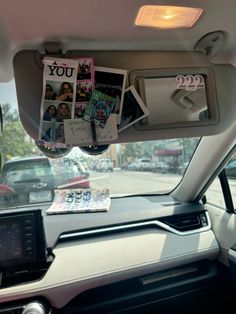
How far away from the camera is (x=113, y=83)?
1162 mm

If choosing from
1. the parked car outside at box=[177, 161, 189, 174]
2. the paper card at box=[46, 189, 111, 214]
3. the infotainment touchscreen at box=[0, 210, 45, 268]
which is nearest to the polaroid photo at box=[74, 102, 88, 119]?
the infotainment touchscreen at box=[0, 210, 45, 268]

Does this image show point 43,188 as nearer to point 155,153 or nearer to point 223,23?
point 155,153

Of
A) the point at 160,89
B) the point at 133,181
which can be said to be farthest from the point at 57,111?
the point at 133,181

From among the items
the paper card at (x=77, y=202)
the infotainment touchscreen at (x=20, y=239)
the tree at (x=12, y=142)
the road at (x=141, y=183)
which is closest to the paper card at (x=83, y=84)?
the tree at (x=12, y=142)

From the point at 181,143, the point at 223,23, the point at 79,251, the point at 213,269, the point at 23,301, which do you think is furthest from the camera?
the point at 213,269

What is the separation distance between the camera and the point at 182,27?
110 cm

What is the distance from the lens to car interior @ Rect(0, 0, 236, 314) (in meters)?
1.09

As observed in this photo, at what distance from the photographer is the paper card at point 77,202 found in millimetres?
2086

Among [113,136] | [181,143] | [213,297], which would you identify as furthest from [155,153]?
[213,297]

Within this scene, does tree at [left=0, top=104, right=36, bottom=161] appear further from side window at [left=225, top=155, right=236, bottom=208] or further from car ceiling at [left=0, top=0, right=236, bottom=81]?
side window at [left=225, top=155, right=236, bottom=208]

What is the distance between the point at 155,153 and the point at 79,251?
82 centimetres

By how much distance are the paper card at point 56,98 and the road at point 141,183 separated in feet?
3.04

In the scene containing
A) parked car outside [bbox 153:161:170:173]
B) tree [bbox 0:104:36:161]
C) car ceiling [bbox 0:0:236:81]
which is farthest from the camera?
parked car outside [bbox 153:161:170:173]

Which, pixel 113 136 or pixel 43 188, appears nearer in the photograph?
pixel 113 136
